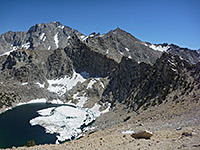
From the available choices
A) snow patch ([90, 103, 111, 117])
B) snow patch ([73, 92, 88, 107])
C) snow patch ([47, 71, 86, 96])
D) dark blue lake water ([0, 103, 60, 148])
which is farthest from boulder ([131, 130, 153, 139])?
snow patch ([47, 71, 86, 96])

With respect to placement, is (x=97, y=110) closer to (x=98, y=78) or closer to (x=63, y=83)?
(x=98, y=78)

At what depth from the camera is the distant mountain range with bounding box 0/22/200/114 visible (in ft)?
182

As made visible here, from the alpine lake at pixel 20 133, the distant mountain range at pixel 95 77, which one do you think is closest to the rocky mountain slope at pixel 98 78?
the distant mountain range at pixel 95 77

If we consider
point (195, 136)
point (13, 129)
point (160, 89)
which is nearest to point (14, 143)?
point (13, 129)

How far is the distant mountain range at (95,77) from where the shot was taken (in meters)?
55.5

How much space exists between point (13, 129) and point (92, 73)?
9270cm

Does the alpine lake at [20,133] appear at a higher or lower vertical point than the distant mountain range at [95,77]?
lower

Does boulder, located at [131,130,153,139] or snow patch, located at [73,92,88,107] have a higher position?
boulder, located at [131,130,153,139]

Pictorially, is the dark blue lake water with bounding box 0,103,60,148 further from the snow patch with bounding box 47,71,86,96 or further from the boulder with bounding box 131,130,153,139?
the snow patch with bounding box 47,71,86,96

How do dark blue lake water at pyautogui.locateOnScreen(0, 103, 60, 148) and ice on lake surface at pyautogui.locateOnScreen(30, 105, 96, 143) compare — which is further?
ice on lake surface at pyautogui.locateOnScreen(30, 105, 96, 143)

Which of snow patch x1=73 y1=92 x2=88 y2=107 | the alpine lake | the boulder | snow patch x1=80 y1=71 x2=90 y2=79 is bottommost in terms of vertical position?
the alpine lake

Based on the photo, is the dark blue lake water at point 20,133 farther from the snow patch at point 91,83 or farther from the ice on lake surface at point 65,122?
the snow patch at point 91,83

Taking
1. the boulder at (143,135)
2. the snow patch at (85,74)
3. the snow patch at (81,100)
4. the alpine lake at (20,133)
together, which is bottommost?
the alpine lake at (20,133)

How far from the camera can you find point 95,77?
145875 millimetres
